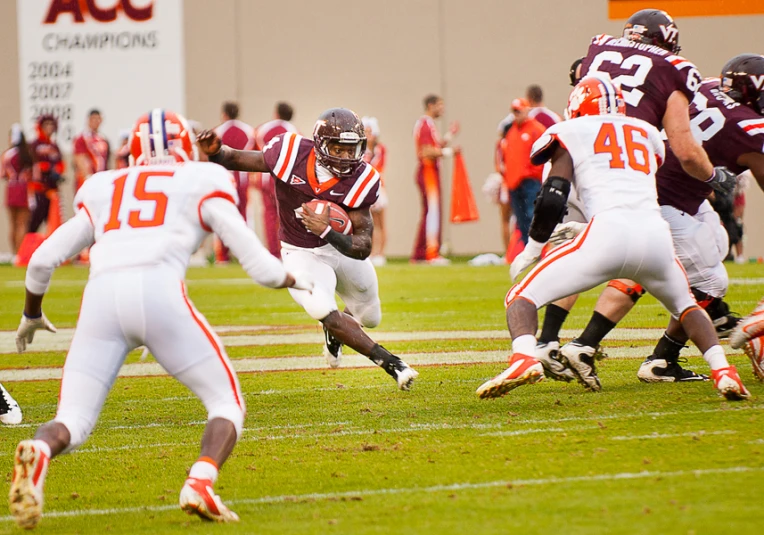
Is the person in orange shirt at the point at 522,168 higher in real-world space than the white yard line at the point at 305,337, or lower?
higher

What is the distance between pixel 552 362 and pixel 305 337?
349 cm

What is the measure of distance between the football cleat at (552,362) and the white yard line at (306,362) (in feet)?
3.85

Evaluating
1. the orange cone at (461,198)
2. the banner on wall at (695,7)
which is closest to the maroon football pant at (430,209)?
the orange cone at (461,198)

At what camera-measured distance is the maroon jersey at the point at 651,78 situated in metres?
6.01

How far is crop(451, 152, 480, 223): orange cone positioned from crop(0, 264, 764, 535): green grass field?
32.6 ft

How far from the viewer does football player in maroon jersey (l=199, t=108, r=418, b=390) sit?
5918 millimetres

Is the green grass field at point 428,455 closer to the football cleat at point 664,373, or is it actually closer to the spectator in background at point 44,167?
the football cleat at point 664,373

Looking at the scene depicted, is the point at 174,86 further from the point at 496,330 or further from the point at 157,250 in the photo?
the point at 157,250

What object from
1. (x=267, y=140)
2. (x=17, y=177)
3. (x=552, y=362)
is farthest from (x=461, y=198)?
(x=552, y=362)

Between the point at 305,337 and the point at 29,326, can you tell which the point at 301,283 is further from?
the point at 305,337

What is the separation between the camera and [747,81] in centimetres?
602

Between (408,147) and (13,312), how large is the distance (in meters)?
10.7

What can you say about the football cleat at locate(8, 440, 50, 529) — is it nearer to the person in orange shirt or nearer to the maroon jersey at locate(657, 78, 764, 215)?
the maroon jersey at locate(657, 78, 764, 215)

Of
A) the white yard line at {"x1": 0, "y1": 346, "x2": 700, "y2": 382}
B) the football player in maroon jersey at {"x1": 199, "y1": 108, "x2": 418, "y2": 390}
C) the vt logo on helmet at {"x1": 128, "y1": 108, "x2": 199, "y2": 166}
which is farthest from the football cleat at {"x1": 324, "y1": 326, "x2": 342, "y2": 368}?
the vt logo on helmet at {"x1": 128, "y1": 108, "x2": 199, "y2": 166}
